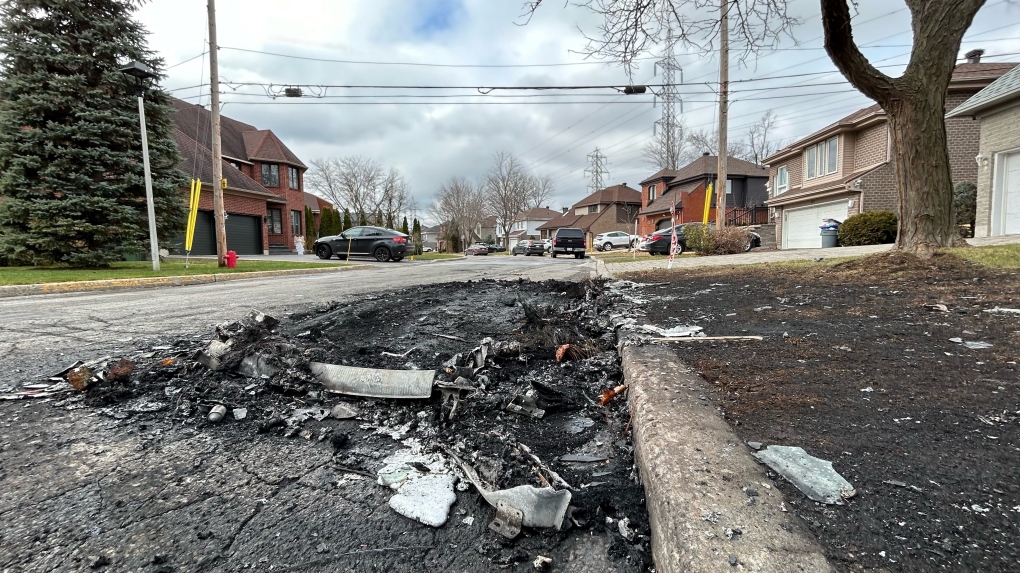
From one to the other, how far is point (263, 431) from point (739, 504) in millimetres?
2085

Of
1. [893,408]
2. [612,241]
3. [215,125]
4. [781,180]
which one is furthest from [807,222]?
[215,125]

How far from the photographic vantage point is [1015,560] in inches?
42.6

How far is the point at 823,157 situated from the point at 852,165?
7.19ft

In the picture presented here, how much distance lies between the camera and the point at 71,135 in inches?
524

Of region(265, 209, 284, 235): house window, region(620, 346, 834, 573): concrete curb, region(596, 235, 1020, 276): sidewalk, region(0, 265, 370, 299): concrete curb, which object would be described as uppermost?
region(265, 209, 284, 235): house window

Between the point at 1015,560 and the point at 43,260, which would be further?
the point at 43,260

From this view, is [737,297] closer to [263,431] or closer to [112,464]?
[263,431]

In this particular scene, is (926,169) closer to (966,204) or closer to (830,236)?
(966,204)

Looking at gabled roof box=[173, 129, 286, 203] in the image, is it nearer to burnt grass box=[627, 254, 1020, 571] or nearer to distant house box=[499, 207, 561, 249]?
burnt grass box=[627, 254, 1020, 571]

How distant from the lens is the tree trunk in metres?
6.77

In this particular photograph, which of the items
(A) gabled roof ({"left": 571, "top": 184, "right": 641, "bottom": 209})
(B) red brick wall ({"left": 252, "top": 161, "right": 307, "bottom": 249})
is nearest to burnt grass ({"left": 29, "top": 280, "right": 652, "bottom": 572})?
(B) red brick wall ({"left": 252, "top": 161, "right": 307, "bottom": 249})

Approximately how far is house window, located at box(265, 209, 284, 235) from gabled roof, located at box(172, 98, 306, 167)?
3.68 m

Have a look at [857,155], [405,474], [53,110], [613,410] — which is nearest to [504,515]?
[405,474]

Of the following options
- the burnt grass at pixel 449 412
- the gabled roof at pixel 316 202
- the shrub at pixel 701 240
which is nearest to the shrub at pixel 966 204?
the shrub at pixel 701 240
